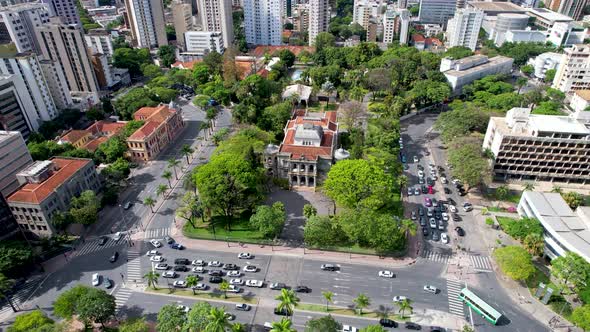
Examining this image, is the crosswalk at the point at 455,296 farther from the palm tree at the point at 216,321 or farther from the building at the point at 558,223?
the palm tree at the point at 216,321

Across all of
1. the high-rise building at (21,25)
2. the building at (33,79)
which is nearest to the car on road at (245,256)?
the building at (33,79)

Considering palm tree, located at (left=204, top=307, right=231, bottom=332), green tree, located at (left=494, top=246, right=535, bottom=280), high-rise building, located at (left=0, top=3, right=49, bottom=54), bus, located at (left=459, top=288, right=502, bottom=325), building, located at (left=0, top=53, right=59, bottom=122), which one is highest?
high-rise building, located at (left=0, top=3, right=49, bottom=54)

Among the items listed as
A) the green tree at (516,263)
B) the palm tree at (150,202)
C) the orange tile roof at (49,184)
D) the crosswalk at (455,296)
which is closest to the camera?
the crosswalk at (455,296)

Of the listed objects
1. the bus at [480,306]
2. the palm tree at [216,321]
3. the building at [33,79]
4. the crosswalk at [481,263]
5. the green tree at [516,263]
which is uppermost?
the building at [33,79]

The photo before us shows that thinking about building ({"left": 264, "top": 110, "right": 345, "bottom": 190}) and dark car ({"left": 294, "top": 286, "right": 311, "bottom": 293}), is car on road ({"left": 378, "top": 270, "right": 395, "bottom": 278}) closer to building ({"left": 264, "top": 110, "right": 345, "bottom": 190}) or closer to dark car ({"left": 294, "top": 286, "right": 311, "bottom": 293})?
dark car ({"left": 294, "top": 286, "right": 311, "bottom": 293})

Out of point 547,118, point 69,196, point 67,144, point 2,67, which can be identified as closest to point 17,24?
point 2,67

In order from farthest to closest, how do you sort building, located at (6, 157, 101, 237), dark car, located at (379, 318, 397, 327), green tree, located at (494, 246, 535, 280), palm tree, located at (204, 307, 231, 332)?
building, located at (6, 157, 101, 237)
green tree, located at (494, 246, 535, 280)
dark car, located at (379, 318, 397, 327)
palm tree, located at (204, 307, 231, 332)

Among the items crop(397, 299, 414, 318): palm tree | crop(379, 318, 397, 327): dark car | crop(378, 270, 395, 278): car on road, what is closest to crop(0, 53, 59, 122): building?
crop(378, 270, 395, 278): car on road
